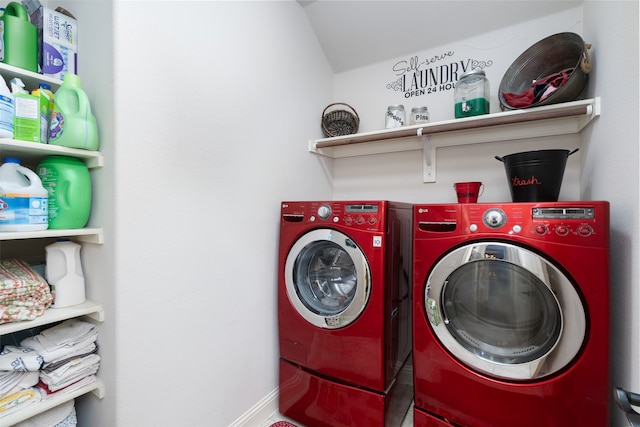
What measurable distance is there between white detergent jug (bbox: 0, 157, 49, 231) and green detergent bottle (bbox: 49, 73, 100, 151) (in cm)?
15

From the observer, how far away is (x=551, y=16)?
1675 millimetres

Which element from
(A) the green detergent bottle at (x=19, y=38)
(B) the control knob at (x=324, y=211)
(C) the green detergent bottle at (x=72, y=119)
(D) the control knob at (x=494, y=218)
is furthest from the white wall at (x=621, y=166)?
(A) the green detergent bottle at (x=19, y=38)

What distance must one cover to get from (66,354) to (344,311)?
113 cm

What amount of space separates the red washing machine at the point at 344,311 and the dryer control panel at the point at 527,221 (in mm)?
256

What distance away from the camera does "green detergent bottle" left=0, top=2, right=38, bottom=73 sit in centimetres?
105

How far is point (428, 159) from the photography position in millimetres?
2014

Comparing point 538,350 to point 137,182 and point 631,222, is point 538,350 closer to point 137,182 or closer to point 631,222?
point 631,222

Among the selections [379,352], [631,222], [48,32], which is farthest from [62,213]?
[631,222]

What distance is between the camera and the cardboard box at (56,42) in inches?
43.8

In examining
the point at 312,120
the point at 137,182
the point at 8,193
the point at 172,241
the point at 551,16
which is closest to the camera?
the point at 8,193

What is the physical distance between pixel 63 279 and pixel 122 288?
27 centimetres

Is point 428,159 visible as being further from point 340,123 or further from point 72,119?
point 72,119

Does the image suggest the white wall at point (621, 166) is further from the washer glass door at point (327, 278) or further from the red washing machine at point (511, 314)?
the washer glass door at point (327, 278)

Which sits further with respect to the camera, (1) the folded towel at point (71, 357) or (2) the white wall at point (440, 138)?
(2) the white wall at point (440, 138)
